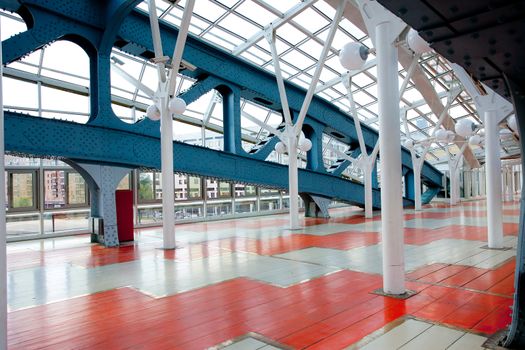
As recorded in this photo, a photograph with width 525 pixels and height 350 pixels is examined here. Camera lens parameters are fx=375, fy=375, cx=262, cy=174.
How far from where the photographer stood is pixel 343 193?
1811 cm

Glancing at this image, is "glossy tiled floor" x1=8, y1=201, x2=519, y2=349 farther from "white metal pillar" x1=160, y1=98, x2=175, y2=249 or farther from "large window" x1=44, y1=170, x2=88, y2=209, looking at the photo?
"large window" x1=44, y1=170, x2=88, y2=209

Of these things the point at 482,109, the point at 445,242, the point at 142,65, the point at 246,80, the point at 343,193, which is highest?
the point at 142,65

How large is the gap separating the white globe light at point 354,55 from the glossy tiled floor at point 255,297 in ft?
11.7

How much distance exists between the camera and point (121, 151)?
1052cm

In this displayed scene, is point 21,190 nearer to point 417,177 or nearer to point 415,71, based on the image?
point 415,71

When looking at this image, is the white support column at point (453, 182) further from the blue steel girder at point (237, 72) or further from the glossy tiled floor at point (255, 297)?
the glossy tiled floor at point (255, 297)

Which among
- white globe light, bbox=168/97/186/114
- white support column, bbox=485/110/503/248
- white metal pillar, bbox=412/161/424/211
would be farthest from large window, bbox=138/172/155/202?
white metal pillar, bbox=412/161/424/211

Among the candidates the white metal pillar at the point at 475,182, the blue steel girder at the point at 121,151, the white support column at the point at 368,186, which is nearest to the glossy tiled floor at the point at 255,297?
the blue steel girder at the point at 121,151

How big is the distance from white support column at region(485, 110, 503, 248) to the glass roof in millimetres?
7364

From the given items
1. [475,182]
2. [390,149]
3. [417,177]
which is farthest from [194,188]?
[475,182]

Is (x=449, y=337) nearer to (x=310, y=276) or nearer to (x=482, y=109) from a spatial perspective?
(x=310, y=276)

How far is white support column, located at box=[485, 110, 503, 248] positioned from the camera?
8633 millimetres

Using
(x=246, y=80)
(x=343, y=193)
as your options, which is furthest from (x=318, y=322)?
(x=343, y=193)

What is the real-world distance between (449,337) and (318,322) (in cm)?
139
